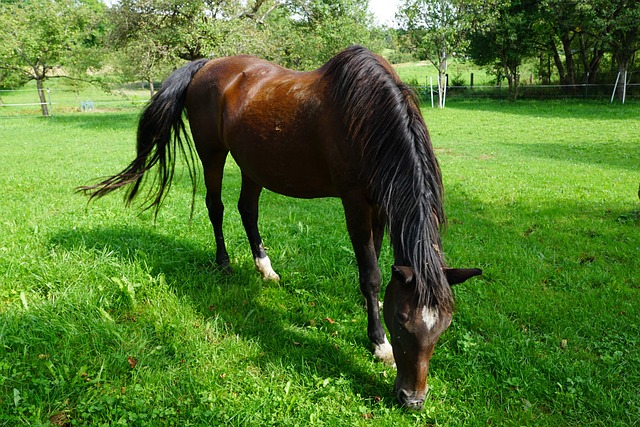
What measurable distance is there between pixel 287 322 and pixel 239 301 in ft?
1.60

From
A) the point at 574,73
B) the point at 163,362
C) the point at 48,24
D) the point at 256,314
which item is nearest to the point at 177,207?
the point at 256,314

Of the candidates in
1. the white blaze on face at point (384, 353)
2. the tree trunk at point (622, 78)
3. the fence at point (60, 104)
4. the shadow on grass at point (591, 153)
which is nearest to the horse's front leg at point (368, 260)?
the white blaze on face at point (384, 353)

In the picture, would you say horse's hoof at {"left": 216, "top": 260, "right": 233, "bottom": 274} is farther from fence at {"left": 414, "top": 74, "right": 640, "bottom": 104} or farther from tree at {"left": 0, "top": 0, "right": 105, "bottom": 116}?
tree at {"left": 0, "top": 0, "right": 105, "bottom": 116}

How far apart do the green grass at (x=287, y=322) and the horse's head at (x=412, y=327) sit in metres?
0.23

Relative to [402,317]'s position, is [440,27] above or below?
above

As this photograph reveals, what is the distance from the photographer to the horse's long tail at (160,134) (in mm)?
4051

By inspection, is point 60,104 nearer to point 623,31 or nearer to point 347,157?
point 347,157

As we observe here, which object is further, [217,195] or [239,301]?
[217,195]

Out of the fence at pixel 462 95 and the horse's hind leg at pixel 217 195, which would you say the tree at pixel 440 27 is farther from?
the horse's hind leg at pixel 217 195

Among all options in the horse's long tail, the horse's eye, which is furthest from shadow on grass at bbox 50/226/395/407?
the horse's eye

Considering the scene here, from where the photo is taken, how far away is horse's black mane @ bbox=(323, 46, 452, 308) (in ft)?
7.03

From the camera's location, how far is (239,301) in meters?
3.49

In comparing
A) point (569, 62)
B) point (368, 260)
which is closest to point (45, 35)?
point (368, 260)

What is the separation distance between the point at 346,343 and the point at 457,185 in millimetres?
5236
